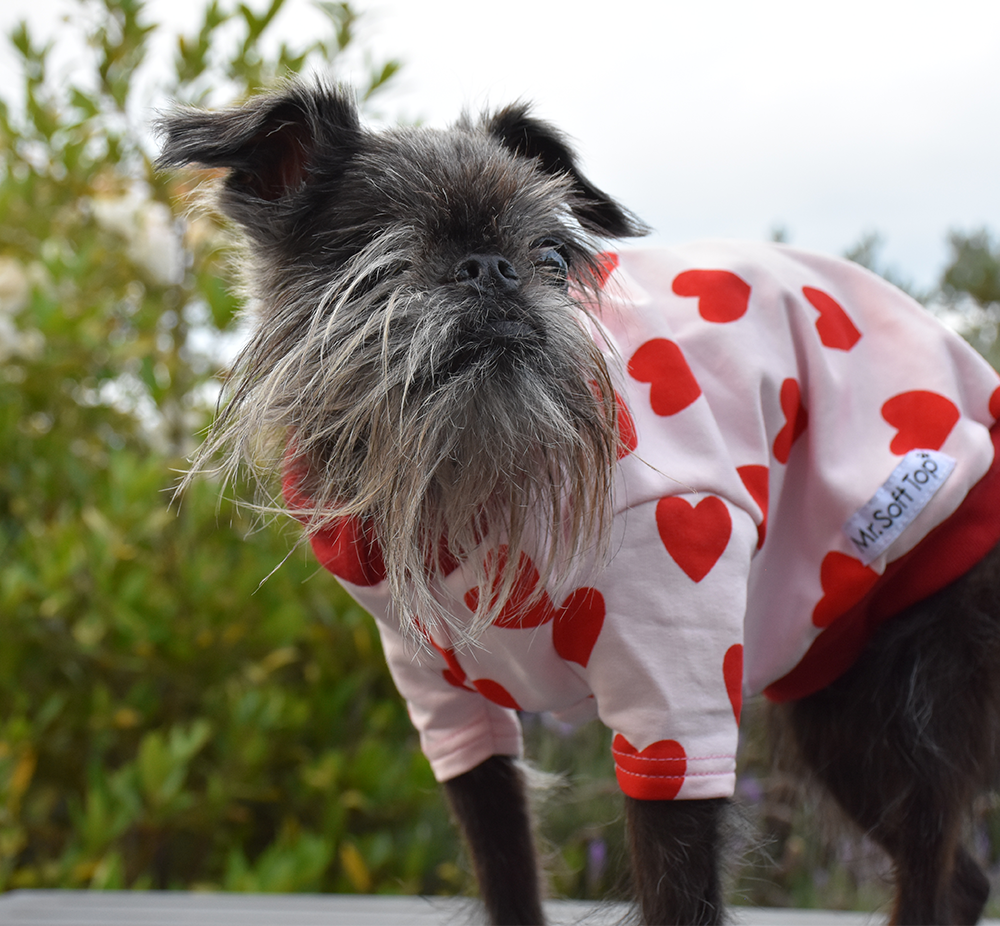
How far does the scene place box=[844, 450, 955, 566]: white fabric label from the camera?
3.18 ft

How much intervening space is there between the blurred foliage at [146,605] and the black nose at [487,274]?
116 centimetres

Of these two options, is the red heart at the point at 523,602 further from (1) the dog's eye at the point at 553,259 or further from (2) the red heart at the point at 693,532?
(1) the dog's eye at the point at 553,259

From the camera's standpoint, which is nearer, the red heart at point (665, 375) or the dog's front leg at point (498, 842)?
the red heart at point (665, 375)

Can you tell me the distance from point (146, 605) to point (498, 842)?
0.97 m

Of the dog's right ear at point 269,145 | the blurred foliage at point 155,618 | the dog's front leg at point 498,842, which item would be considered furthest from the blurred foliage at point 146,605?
the dog's right ear at point 269,145

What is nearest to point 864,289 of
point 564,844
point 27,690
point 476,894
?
point 476,894

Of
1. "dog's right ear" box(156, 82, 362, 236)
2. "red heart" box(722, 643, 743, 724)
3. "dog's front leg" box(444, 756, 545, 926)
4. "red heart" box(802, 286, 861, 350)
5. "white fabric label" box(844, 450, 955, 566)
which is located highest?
"dog's right ear" box(156, 82, 362, 236)

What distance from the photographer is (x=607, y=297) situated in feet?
3.10

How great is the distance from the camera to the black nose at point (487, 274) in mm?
765

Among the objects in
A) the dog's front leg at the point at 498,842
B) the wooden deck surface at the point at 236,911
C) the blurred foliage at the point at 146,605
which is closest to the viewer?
the dog's front leg at the point at 498,842

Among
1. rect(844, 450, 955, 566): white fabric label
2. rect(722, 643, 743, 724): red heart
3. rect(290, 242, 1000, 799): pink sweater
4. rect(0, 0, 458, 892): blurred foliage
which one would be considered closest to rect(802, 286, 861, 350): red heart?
rect(290, 242, 1000, 799): pink sweater

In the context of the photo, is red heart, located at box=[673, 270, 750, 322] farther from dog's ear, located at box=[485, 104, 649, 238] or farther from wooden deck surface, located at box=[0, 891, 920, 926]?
wooden deck surface, located at box=[0, 891, 920, 926]

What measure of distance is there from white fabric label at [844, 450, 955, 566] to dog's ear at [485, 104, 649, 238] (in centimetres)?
36

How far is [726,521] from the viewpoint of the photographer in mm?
864
